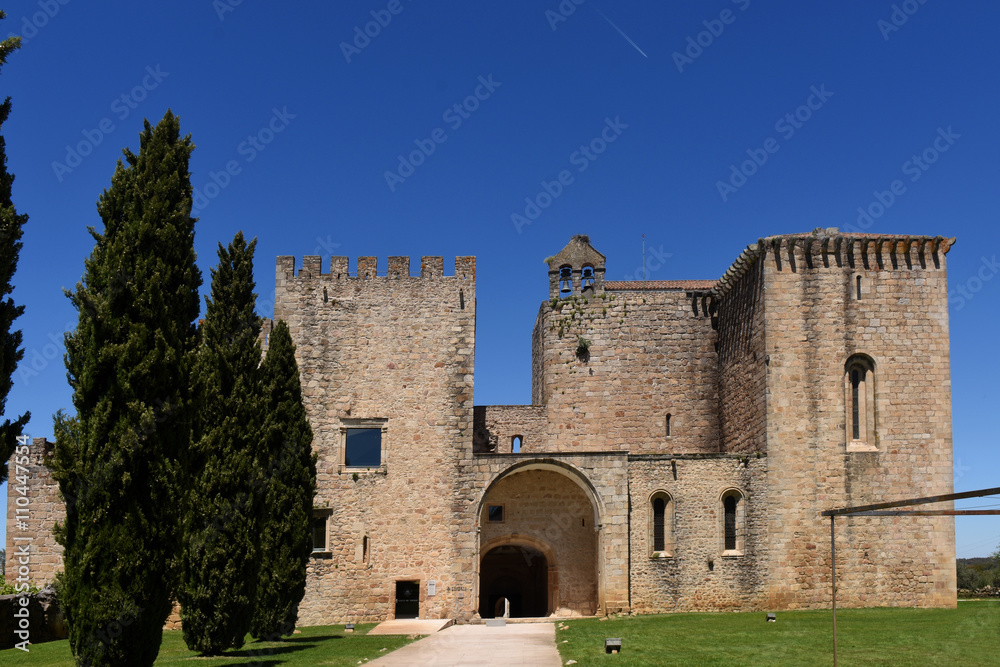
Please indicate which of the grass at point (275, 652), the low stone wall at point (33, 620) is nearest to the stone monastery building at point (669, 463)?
the low stone wall at point (33, 620)

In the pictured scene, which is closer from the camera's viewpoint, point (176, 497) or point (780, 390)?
point (176, 497)

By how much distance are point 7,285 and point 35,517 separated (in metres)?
15.8

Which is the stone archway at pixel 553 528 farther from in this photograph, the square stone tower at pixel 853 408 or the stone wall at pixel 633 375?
the square stone tower at pixel 853 408

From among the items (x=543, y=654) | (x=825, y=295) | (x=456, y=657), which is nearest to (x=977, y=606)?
(x=825, y=295)

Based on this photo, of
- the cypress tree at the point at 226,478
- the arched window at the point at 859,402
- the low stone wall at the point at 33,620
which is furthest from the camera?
the arched window at the point at 859,402

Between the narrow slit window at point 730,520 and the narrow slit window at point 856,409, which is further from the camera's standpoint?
the narrow slit window at point 730,520

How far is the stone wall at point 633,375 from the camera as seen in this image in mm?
30266

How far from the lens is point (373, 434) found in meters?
26.8

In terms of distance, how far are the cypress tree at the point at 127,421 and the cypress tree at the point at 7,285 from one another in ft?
4.46

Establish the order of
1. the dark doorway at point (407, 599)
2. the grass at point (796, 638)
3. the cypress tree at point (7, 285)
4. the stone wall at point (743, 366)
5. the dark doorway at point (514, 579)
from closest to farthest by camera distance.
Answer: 1. the cypress tree at point (7, 285)
2. the grass at point (796, 638)
3. the dark doorway at point (407, 599)
4. the stone wall at point (743, 366)
5. the dark doorway at point (514, 579)

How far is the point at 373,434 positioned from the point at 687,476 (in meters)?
9.27

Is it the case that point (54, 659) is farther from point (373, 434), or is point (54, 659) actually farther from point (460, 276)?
point (460, 276)

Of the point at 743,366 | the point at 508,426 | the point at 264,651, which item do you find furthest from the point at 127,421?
the point at 743,366

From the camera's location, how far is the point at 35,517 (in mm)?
24953
